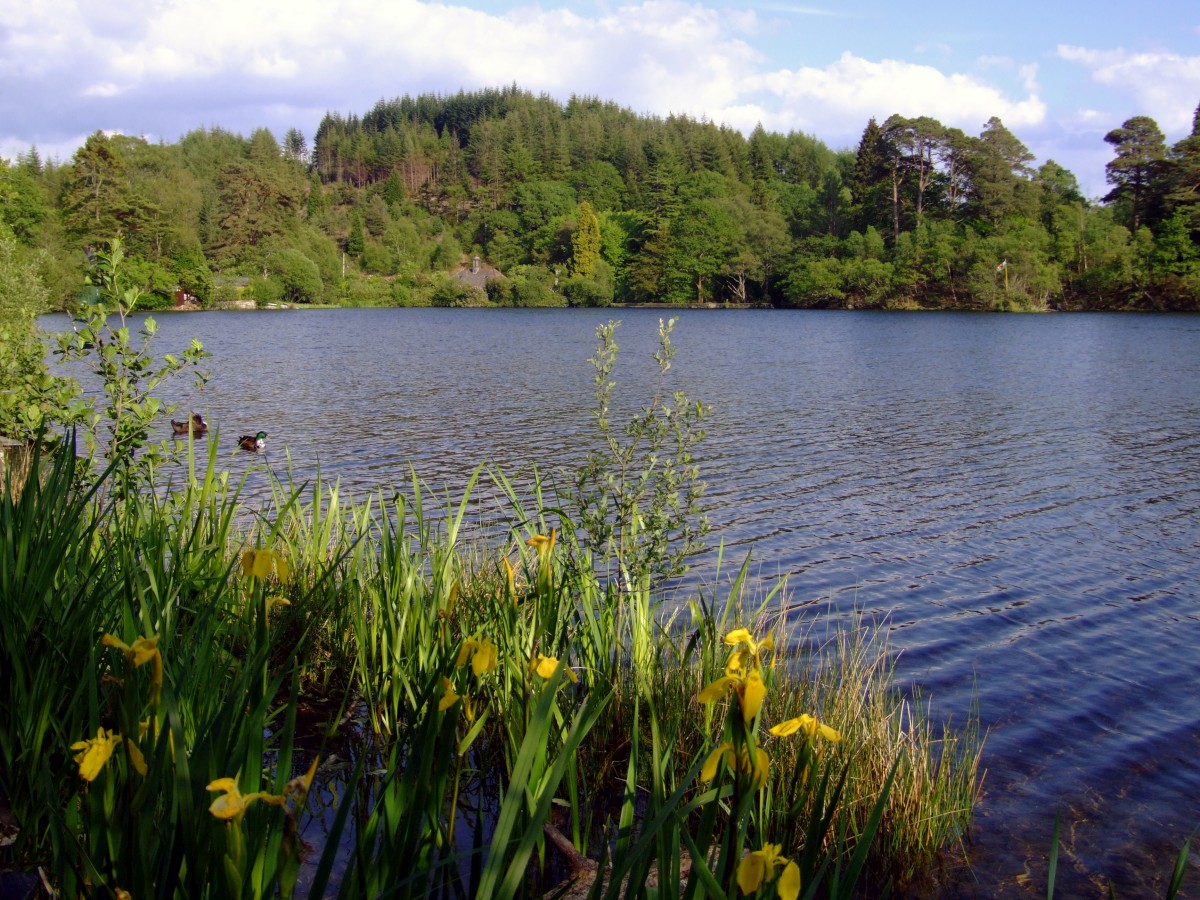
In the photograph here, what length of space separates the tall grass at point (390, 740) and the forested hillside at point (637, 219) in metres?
20.0

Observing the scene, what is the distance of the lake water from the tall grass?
817mm

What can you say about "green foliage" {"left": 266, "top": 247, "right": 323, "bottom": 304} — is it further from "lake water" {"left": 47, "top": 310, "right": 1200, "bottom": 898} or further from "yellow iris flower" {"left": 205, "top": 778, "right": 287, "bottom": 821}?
"yellow iris flower" {"left": 205, "top": 778, "right": 287, "bottom": 821}

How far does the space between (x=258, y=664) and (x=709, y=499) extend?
10.9 meters

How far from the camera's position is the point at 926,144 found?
7931cm

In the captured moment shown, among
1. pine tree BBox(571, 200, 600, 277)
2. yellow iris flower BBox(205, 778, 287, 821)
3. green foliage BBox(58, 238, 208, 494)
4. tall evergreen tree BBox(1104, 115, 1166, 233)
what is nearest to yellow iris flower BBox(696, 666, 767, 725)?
yellow iris flower BBox(205, 778, 287, 821)

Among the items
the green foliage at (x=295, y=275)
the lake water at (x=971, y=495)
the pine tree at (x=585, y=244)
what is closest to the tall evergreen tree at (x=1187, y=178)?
the lake water at (x=971, y=495)

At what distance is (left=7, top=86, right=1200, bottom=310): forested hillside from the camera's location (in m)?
67.6

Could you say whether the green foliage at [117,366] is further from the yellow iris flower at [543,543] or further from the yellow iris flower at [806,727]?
the yellow iris flower at [806,727]

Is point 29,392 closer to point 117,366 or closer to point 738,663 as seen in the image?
point 117,366

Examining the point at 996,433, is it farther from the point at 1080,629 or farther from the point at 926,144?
the point at 926,144

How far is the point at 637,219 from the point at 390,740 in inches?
4109

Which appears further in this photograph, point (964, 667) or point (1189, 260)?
point (1189, 260)

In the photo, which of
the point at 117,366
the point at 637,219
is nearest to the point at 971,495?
the point at 117,366

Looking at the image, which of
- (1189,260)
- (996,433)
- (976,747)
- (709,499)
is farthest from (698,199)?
(976,747)
